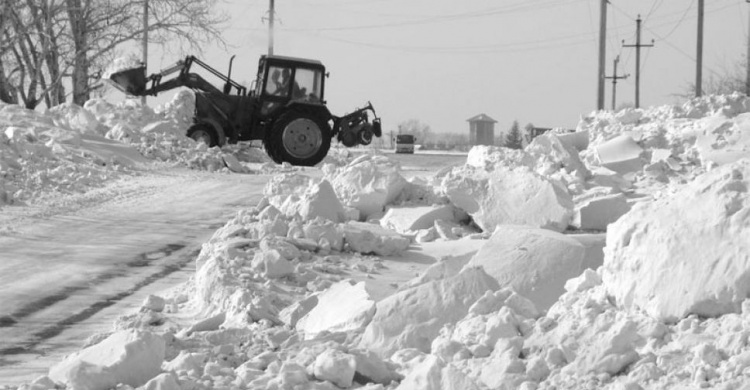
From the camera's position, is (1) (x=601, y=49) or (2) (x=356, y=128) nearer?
(2) (x=356, y=128)

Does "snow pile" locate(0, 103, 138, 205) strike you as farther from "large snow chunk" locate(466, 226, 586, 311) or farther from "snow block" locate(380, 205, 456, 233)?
"large snow chunk" locate(466, 226, 586, 311)

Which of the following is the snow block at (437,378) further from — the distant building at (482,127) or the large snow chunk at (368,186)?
the distant building at (482,127)

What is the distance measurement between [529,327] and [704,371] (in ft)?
3.56

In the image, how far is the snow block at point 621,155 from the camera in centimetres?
1409

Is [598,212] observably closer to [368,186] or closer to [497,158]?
[368,186]

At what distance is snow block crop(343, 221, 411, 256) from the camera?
10188mm

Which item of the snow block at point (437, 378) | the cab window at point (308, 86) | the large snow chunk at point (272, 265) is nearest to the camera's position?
the snow block at point (437, 378)

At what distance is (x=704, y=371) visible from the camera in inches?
196

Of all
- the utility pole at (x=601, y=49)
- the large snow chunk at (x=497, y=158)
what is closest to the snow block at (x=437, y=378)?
the large snow chunk at (x=497, y=158)

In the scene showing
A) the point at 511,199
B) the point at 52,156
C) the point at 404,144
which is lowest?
the point at 404,144

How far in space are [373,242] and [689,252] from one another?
467 cm

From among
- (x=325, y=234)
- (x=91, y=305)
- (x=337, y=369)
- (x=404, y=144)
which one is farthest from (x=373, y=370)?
(x=404, y=144)

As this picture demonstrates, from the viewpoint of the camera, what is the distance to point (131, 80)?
79.3ft

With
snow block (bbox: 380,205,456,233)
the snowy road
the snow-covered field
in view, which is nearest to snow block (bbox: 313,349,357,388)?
the snow-covered field
